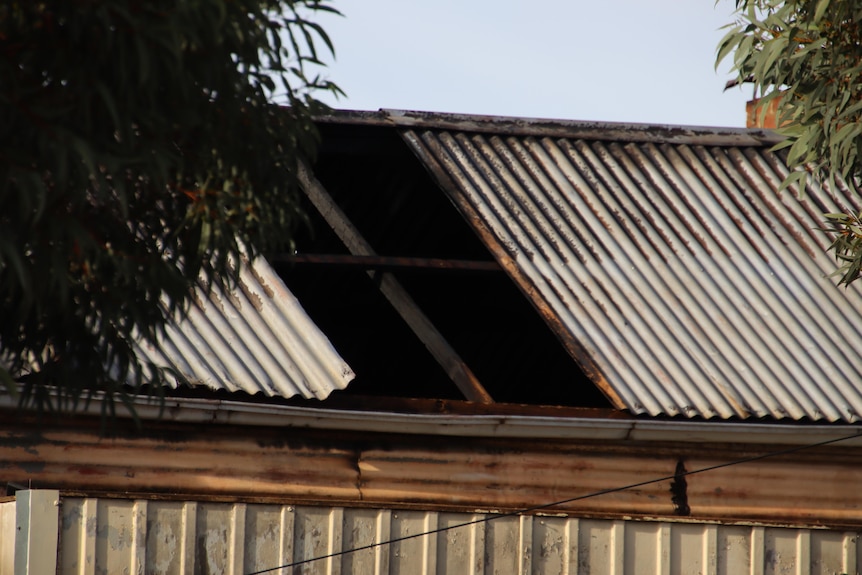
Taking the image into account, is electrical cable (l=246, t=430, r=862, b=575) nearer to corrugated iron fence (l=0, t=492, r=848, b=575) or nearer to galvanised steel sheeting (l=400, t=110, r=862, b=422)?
corrugated iron fence (l=0, t=492, r=848, b=575)

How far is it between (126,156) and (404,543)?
487 centimetres

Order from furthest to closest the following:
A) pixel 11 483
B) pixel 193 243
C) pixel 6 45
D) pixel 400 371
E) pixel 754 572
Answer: pixel 400 371 < pixel 754 572 < pixel 11 483 < pixel 193 243 < pixel 6 45

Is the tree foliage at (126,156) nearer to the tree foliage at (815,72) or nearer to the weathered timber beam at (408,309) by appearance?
the weathered timber beam at (408,309)

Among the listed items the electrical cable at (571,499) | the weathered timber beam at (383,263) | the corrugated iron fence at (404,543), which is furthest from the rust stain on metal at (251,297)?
the electrical cable at (571,499)

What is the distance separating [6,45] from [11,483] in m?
4.22

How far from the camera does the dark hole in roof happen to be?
11.2 m

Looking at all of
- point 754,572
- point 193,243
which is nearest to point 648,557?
point 754,572

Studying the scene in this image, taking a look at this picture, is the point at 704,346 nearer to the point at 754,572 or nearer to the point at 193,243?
the point at 754,572

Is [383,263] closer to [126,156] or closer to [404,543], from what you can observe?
[404,543]

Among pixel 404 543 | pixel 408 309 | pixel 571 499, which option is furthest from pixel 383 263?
pixel 571 499

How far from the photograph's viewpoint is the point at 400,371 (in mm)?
12633

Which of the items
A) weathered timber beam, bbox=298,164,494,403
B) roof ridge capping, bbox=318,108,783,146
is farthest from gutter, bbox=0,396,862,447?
roof ridge capping, bbox=318,108,783,146

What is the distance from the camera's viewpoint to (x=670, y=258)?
10.4 m

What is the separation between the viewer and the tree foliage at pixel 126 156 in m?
4.40
